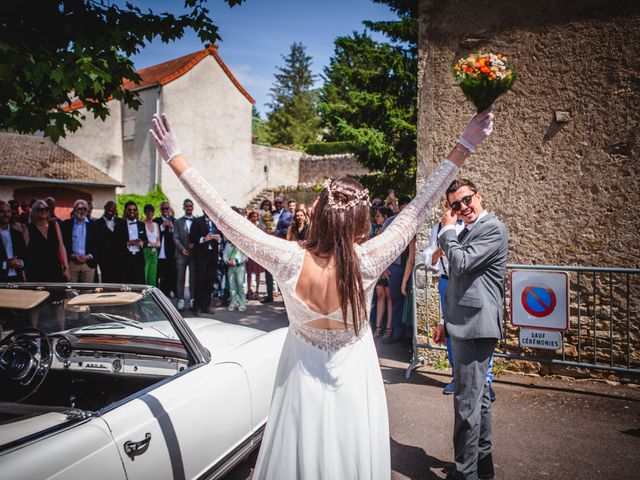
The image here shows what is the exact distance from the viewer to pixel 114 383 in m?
2.88

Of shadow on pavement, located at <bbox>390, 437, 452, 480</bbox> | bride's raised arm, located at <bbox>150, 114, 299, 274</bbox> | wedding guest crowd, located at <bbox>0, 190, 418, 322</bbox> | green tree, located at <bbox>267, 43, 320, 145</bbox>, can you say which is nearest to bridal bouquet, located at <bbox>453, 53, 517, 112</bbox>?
bride's raised arm, located at <bbox>150, 114, 299, 274</bbox>

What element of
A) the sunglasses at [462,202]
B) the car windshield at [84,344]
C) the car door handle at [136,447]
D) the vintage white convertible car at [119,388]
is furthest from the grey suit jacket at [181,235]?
the car door handle at [136,447]

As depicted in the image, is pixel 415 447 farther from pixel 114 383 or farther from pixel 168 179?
A: pixel 168 179

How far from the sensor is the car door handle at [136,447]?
6.68 ft

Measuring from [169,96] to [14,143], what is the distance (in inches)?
371

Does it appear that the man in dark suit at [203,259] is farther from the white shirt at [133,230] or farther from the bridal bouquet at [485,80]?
the bridal bouquet at [485,80]

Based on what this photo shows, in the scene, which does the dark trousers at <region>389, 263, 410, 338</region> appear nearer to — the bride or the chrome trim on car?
the chrome trim on car

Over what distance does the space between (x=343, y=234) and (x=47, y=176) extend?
1019 inches

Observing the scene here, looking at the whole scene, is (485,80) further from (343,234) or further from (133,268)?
(133,268)

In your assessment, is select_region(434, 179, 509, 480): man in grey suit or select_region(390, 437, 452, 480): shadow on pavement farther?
select_region(390, 437, 452, 480): shadow on pavement

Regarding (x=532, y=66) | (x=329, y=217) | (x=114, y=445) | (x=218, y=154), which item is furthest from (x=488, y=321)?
(x=218, y=154)

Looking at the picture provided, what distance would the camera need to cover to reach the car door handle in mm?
2035

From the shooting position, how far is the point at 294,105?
160 ft

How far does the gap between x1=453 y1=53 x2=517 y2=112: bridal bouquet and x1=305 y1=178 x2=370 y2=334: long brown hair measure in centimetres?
79
